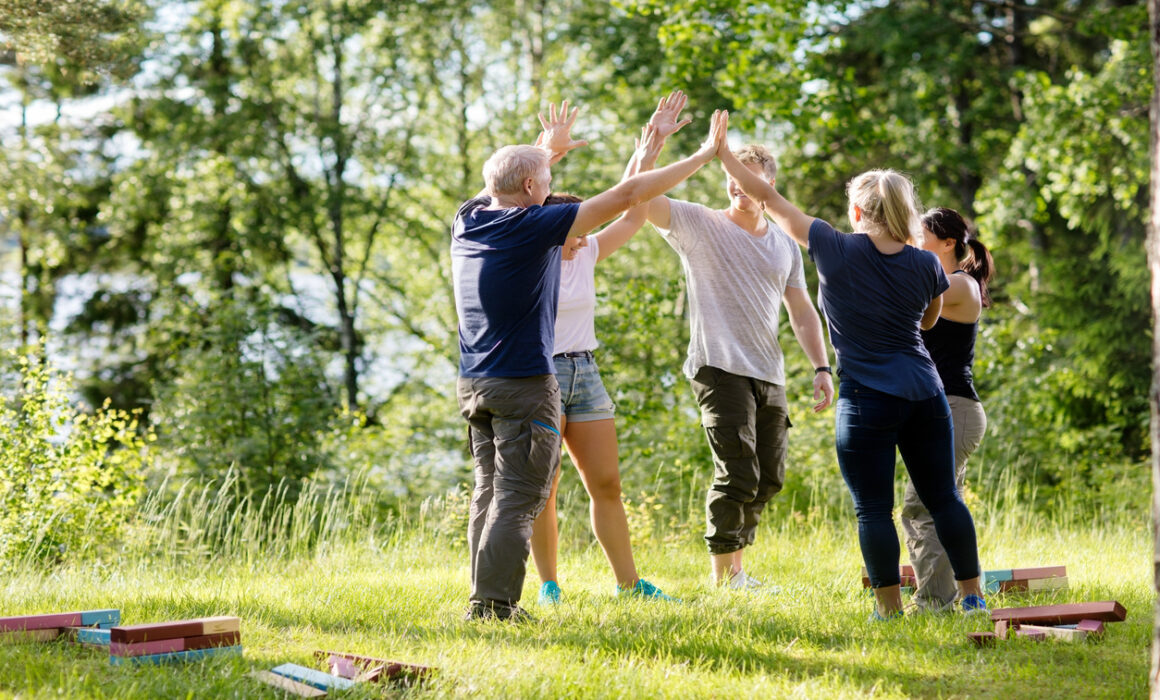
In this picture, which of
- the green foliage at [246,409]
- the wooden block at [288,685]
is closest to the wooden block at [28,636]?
the wooden block at [288,685]

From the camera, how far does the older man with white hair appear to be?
3.45 metres

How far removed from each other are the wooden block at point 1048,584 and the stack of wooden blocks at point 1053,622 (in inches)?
27.4

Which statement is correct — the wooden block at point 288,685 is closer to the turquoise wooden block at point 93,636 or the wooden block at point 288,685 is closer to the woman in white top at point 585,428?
the turquoise wooden block at point 93,636

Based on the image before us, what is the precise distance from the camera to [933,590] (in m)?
3.85

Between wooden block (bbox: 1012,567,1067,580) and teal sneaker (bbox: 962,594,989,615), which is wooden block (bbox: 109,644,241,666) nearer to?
teal sneaker (bbox: 962,594,989,615)

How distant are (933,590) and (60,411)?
19.2ft

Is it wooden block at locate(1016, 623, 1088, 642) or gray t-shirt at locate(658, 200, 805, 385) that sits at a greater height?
gray t-shirt at locate(658, 200, 805, 385)

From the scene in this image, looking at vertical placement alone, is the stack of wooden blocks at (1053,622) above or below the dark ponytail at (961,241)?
below

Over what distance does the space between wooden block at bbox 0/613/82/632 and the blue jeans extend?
258 cm

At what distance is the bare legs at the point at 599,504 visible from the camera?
4.06 meters

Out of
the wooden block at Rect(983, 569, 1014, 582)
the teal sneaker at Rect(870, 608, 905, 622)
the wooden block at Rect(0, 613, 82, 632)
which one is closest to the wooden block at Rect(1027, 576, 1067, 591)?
the wooden block at Rect(983, 569, 1014, 582)

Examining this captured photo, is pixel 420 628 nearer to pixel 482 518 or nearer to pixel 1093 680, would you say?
pixel 482 518

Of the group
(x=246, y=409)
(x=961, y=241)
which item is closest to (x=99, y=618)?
(x=961, y=241)

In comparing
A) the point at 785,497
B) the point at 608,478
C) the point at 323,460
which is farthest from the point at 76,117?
the point at 608,478
